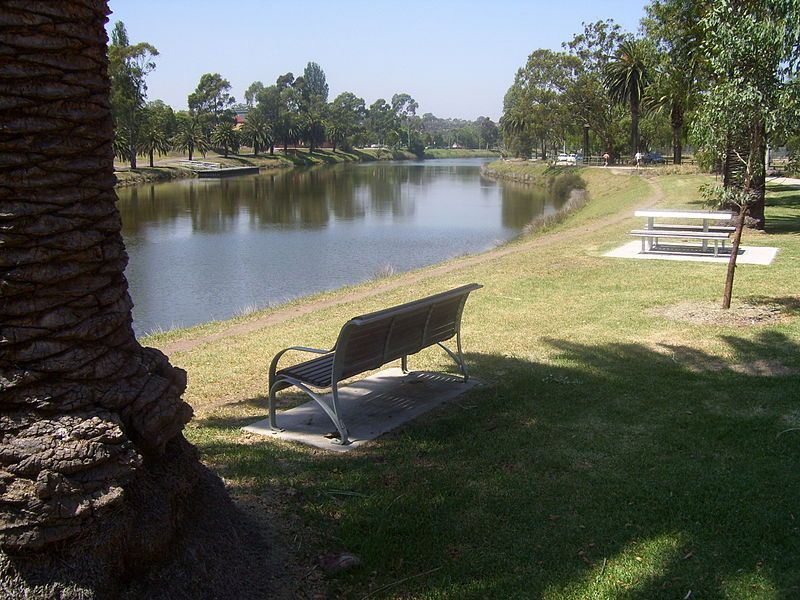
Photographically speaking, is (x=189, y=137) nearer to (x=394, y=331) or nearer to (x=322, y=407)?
(x=394, y=331)

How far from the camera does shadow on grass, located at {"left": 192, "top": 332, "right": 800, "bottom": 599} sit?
3.55 meters

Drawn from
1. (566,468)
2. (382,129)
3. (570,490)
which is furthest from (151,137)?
(382,129)

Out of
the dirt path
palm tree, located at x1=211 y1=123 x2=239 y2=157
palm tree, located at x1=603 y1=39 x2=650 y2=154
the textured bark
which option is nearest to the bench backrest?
the textured bark

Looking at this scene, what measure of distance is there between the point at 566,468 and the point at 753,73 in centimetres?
596

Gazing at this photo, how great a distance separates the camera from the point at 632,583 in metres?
3.47

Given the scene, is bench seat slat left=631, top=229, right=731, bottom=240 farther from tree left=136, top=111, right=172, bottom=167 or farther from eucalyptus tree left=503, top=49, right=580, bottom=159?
tree left=136, top=111, right=172, bottom=167

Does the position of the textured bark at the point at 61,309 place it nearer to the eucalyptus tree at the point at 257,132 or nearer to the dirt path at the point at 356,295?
the dirt path at the point at 356,295

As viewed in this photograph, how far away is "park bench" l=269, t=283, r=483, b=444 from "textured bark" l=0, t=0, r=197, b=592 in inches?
85.0

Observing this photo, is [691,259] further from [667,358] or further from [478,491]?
[478,491]

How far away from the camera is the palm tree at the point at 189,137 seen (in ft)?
305

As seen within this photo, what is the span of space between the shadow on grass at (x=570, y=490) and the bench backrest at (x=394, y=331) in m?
0.54

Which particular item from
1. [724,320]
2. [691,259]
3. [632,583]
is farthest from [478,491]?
[691,259]

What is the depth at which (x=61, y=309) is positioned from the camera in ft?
9.66

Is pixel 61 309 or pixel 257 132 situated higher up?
pixel 257 132
